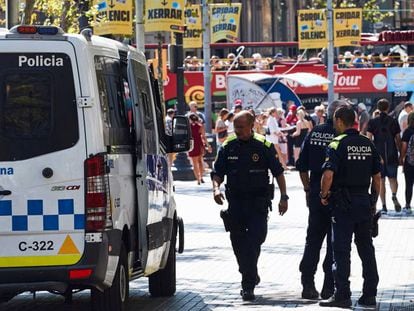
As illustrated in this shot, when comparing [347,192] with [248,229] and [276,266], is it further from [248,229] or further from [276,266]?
[276,266]

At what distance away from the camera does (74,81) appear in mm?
10055

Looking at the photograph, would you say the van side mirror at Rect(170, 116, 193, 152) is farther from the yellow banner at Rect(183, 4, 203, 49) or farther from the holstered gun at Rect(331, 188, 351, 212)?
the yellow banner at Rect(183, 4, 203, 49)

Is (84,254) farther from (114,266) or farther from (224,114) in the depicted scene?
(224,114)

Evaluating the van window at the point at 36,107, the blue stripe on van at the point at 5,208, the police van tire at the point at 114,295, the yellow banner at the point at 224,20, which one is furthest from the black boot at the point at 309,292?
the yellow banner at the point at 224,20

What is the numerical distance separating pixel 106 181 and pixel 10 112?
2.62 ft

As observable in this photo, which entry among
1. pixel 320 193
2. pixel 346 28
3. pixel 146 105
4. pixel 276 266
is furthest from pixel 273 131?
pixel 146 105

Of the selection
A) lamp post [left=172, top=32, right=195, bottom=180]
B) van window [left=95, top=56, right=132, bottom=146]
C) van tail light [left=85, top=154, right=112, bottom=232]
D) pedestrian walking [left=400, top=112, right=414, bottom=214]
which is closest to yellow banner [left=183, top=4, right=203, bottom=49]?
lamp post [left=172, top=32, right=195, bottom=180]

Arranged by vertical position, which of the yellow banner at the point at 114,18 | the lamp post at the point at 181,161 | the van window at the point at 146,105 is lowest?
the lamp post at the point at 181,161

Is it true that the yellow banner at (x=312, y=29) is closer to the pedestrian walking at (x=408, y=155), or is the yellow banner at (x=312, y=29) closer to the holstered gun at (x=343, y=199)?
the pedestrian walking at (x=408, y=155)

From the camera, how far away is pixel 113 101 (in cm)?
1085

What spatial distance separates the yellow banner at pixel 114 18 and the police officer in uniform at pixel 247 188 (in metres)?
14.9

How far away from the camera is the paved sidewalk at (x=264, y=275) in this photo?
1255 centimetres

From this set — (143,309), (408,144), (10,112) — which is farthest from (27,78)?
(408,144)

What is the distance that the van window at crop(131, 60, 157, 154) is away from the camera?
454 inches
